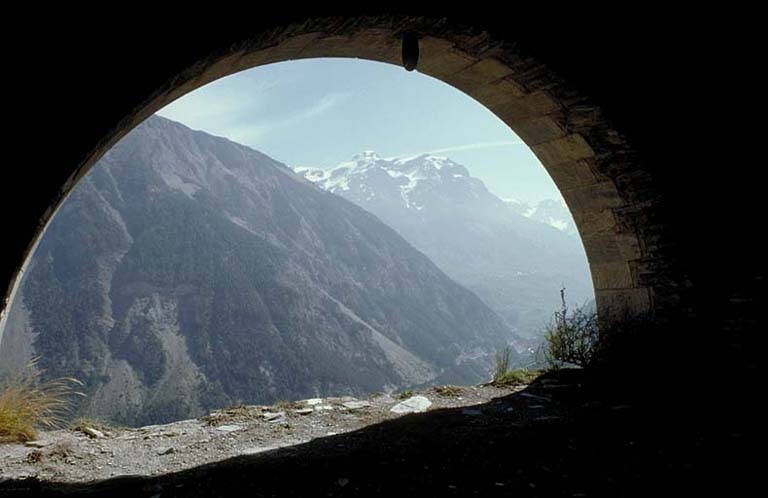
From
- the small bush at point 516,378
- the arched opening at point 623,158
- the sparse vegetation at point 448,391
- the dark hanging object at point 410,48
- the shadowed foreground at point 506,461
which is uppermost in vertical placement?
the dark hanging object at point 410,48

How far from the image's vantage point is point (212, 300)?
267 feet

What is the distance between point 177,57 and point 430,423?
2.65 metres

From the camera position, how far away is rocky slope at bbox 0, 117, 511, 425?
6494 centimetres

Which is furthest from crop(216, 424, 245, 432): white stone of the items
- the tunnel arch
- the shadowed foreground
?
the tunnel arch

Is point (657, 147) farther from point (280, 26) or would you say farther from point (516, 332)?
point (516, 332)

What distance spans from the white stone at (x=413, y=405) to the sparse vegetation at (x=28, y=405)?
237 centimetres

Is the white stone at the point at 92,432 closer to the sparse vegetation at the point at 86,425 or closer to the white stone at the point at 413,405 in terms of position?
the sparse vegetation at the point at 86,425

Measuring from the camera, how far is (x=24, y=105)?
199 centimetres

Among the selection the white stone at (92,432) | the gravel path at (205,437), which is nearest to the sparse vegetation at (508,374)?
the gravel path at (205,437)

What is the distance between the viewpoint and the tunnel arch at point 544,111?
9.84ft

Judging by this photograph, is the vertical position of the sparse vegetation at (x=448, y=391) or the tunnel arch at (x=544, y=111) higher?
the tunnel arch at (x=544, y=111)

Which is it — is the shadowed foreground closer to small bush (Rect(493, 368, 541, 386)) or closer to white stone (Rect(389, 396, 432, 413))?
white stone (Rect(389, 396, 432, 413))

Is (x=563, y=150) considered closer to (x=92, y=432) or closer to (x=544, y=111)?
(x=544, y=111)

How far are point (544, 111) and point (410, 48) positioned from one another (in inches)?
51.8
